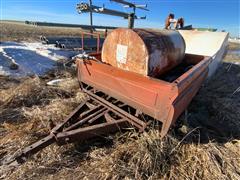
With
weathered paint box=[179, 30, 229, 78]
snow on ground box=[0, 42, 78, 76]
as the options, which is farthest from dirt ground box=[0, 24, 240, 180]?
weathered paint box=[179, 30, 229, 78]

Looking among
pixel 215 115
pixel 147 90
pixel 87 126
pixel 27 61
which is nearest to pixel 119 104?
pixel 87 126

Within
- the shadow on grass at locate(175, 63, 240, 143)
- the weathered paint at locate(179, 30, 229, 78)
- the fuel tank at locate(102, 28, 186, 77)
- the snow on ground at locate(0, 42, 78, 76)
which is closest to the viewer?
the fuel tank at locate(102, 28, 186, 77)

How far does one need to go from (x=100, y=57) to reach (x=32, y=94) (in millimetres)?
1626

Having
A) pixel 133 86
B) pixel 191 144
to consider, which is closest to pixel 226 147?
pixel 191 144

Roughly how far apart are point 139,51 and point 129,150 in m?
1.23

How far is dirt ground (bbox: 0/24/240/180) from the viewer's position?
77.8 inches

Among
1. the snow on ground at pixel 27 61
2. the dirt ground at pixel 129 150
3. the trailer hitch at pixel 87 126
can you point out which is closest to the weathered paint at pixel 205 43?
the dirt ground at pixel 129 150

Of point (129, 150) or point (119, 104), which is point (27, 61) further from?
point (129, 150)

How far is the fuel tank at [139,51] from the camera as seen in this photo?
234cm

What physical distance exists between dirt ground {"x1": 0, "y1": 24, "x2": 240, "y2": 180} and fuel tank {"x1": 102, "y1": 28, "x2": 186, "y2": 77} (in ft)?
2.83

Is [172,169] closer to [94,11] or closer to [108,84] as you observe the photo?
[108,84]

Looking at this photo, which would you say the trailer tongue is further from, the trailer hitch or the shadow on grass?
the shadow on grass

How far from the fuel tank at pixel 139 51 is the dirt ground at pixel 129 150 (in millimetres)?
864

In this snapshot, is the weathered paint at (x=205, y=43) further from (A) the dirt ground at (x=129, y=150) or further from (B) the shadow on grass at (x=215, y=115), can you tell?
(A) the dirt ground at (x=129, y=150)
